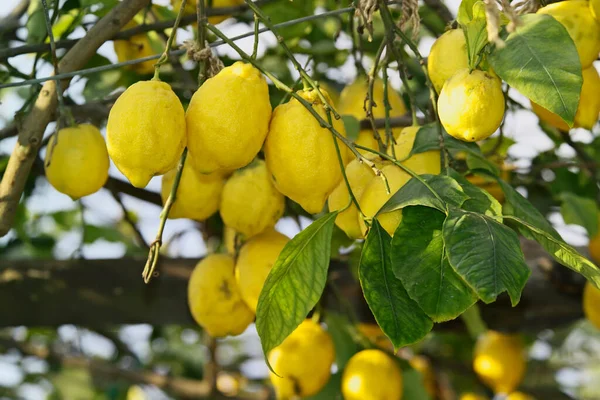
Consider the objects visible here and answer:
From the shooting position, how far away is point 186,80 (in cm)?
150

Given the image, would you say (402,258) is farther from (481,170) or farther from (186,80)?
(186,80)

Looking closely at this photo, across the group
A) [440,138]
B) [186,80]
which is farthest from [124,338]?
[440,138]

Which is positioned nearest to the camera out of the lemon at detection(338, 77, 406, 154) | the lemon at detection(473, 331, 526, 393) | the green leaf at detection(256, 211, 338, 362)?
the green leaf at detection(256, 211, 338, 362)

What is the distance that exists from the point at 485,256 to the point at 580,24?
385 mm

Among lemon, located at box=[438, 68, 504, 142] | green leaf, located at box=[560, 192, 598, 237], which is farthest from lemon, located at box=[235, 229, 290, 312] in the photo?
green leaf, located at box=[560, 192, 598, 237]

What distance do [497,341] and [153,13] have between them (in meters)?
1.12

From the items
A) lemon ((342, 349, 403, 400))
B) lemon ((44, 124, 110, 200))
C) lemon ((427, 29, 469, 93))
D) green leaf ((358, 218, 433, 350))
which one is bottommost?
lemon ((342, 349, 403, 400))

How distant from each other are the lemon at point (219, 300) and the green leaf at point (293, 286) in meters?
0.46

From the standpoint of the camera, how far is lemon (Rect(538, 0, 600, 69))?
945 millimetres

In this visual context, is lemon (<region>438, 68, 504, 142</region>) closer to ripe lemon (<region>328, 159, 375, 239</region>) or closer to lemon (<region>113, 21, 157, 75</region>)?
ripe lemon (<region>328, 159, 375, 239</region>)

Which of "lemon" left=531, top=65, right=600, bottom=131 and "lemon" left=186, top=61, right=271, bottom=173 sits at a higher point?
"lemon" left=186, top=61, right=271, bottom=173

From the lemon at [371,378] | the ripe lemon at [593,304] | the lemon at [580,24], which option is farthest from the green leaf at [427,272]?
the ripe lemon at [593,304]

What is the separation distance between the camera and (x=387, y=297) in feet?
2.63

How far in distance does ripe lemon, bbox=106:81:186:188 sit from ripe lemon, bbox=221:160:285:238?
316 millimetres
